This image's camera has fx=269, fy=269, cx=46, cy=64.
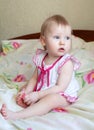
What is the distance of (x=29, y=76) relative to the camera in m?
1.58

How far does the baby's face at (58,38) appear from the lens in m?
1.25

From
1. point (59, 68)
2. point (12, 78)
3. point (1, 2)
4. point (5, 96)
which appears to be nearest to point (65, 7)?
point (1, 2)

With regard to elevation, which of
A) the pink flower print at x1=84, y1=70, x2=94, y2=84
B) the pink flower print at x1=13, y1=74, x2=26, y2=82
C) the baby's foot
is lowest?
the pink flower print at x1=13, y1=74, x2=26, y2=82

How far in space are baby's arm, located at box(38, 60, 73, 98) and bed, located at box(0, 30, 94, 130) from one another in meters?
0.10

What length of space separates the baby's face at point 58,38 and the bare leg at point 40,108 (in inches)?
8.6

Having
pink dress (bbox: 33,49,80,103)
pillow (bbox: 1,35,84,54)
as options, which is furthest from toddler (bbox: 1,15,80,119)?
pillow (bbox: 1,35,84,54)

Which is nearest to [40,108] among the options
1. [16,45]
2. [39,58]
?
[39,58]

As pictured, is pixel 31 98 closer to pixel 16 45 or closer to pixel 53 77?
pixel 53 77

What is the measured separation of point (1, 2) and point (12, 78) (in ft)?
2.58

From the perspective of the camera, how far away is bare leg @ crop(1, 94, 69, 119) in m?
1.10

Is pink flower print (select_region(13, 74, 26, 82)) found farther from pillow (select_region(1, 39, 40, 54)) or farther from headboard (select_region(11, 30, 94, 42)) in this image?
headboard (select_region(11, 30, 94, 42))

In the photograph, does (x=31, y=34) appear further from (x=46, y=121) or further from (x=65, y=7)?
(x=46, y=121)

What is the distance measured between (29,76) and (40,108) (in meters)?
0.46

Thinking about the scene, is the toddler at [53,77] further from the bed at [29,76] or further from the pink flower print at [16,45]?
the pink flower print at [16,45]
